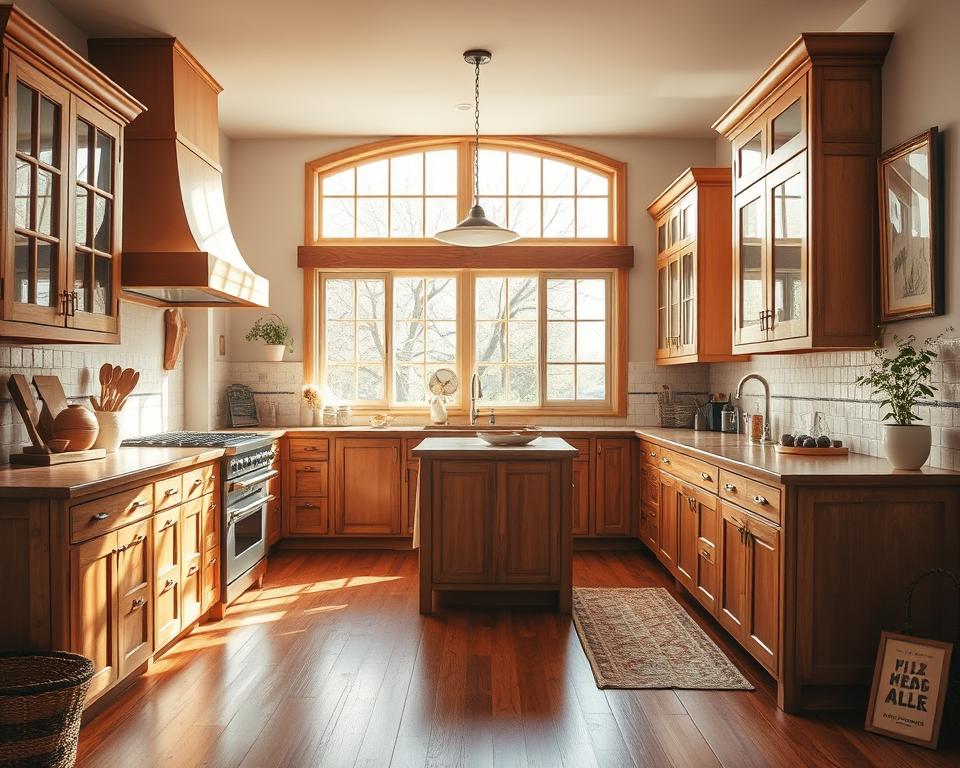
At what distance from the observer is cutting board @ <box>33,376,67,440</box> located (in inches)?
146

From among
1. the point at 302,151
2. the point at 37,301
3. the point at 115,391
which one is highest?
the point at 302,151

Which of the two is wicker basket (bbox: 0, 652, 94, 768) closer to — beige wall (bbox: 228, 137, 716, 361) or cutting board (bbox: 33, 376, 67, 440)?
cutting board (bbox: 33, 376, 67, 440)

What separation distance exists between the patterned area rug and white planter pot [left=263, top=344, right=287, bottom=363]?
10.4ft

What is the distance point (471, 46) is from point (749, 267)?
212cm

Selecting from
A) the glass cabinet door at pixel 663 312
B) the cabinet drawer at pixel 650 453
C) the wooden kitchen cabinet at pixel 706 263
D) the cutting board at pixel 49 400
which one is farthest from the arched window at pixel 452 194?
the cutting board at pixel 49 400

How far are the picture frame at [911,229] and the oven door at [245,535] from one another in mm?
3589

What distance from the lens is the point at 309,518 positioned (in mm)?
6117

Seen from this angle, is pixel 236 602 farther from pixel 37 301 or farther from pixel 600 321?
pixel 600 321

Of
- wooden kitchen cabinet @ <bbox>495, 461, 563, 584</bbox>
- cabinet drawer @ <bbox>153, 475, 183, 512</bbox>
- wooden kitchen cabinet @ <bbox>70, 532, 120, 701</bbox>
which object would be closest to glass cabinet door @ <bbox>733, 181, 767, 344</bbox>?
wooden kitchen cabinet @ <bbox>495, 461, 563, 584</bbox>

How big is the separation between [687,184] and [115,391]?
393 centimetres

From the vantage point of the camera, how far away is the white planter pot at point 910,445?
3227 mm

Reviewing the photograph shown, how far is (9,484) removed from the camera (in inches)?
112

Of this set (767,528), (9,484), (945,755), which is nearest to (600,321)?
(767,528)

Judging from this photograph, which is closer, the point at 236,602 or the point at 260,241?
the point at 236,602
